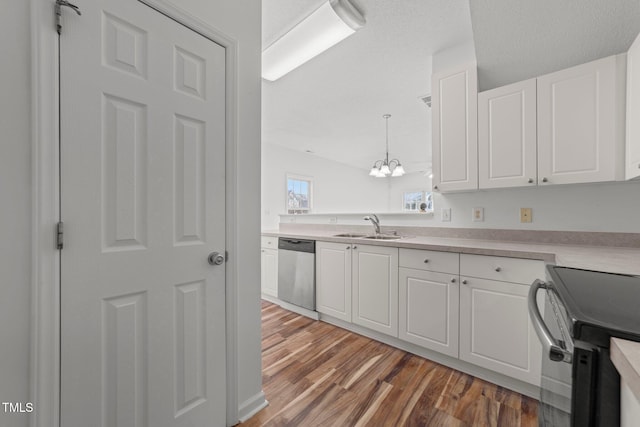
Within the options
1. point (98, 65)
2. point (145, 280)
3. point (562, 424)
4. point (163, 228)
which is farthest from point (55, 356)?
point (562, 424)

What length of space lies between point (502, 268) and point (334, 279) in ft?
4.39

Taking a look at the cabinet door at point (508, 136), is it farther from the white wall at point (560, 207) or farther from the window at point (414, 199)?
the window at point (414, 199)

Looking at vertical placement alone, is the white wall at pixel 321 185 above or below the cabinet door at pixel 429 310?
above

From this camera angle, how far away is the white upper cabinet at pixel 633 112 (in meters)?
1.31

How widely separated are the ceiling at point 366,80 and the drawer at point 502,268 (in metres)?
1.71

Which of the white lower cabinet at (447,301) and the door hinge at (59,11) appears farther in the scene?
→ the white lower cabinet at (447,301)

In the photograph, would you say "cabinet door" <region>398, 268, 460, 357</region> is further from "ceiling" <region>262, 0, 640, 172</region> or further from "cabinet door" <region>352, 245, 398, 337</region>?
"ceiling" <region>262, 0, 640, 172</region>

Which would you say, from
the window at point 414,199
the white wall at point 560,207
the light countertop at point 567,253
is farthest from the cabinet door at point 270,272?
the window at point 414,199

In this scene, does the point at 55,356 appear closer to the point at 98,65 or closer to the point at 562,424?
the point at 98,65

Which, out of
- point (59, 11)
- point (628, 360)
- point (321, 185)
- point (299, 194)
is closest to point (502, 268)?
point (628, 360)

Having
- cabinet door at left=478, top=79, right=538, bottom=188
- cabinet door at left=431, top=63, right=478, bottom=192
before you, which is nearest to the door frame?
cabinet door at left=431, top=63, right=478, bottom=192

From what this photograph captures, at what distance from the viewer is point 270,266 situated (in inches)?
122

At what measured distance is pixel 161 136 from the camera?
3.54ft

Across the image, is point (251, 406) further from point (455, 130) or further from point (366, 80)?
point (366, 80)
